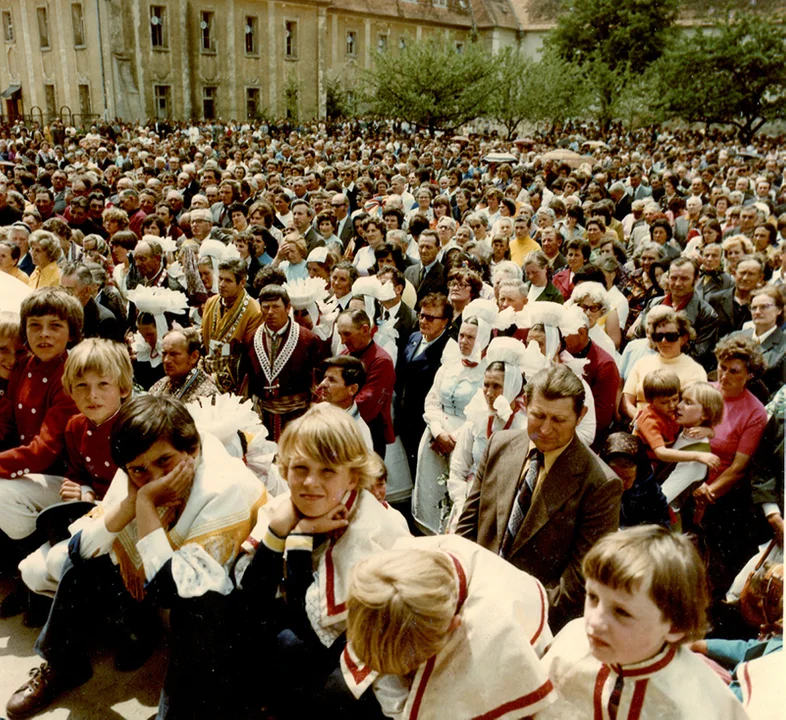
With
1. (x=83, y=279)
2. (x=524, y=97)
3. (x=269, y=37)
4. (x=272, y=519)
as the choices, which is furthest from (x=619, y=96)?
(x=272, y=519)

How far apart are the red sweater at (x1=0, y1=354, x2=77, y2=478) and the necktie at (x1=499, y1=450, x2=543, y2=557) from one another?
88.3 inches

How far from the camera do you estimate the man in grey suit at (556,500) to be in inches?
106

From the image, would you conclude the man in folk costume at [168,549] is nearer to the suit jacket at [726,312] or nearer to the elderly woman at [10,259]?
the elderly woman at [10,259]

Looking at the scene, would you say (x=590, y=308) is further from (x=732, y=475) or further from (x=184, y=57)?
(x=184, y=57)

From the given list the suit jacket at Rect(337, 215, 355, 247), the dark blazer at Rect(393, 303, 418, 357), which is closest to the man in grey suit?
the dark blazer at Rect(393, 303, 418, 357)

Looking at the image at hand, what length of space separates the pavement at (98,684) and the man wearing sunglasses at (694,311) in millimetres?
4252

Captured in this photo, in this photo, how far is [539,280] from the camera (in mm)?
6227

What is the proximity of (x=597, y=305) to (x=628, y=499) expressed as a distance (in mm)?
1808

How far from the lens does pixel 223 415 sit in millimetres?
3164

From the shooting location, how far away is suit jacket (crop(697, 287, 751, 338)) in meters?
5.69

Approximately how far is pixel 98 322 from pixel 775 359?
16.5 feet

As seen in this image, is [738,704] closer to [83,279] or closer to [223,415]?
[223,415]

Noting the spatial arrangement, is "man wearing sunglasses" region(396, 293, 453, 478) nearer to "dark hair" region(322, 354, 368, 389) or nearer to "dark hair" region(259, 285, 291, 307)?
"dark hair" region(322, 354, 368, 389)

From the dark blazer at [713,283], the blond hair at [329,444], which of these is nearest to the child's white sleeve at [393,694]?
the blond hair at [329,444]
